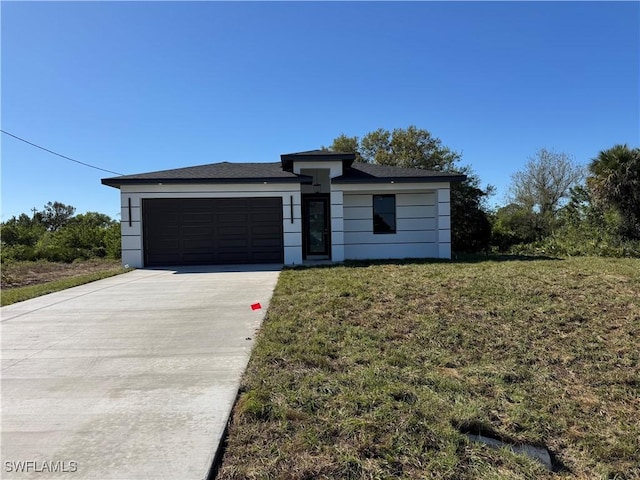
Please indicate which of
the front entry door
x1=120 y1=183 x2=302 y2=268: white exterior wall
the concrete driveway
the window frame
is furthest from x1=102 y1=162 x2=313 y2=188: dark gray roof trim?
the concrete driveway

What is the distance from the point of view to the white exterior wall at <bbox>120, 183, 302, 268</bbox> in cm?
1358

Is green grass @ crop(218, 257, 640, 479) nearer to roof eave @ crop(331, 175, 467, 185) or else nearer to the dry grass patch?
the dry grass patch

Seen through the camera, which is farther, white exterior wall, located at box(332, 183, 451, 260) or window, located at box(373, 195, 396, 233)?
window, located at box(373, 195, 396, 233)

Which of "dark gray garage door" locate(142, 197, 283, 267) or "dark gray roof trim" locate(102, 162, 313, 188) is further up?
"dark gray roof trim" locate(102, 162, 313, 188)

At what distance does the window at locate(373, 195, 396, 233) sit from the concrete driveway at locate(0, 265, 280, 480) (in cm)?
831

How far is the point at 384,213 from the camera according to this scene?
1544 centimetres

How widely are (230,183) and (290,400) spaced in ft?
36.4

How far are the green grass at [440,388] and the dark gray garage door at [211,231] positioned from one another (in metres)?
7.42

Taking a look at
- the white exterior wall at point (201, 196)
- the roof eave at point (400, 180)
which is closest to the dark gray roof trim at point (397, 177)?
the roof eave at point (400, 180)

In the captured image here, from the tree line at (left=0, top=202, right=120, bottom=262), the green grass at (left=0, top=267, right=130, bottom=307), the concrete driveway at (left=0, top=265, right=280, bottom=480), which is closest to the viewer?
the concrete driveway at (left=0, top=265, right=280, bottom=480)

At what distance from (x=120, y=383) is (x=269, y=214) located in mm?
10563

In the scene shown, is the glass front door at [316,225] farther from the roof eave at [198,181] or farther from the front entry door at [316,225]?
the roof eave at [198,181]

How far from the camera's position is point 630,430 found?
313 centimetres

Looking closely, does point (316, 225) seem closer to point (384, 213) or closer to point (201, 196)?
point (384, 213)
